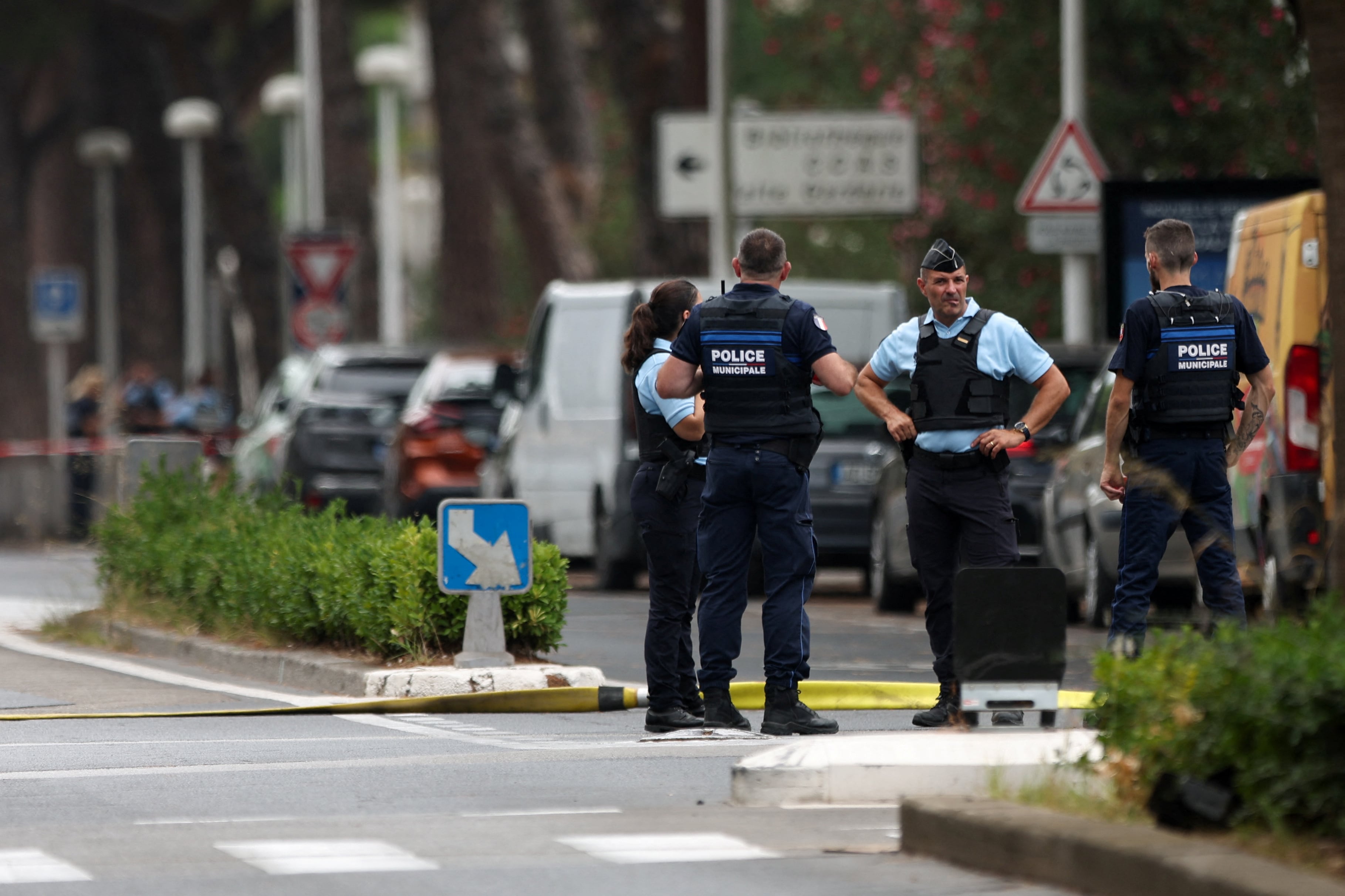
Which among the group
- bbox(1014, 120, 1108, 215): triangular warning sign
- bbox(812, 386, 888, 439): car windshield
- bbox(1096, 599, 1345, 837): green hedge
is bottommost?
bbox(1096, 599, 1345, 837): green hedge

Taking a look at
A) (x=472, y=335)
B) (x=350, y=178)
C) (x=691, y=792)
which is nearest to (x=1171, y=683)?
(x=691, y=792)

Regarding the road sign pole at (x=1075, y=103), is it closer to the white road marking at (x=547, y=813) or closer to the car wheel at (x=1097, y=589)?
the car wheel at (x=1097, y=589)

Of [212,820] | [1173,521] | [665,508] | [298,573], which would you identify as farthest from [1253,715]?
[298,573]

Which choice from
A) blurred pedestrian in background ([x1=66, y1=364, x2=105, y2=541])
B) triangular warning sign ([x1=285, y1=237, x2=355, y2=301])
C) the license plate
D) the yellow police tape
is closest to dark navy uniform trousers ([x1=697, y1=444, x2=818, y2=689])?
the yellow police tape

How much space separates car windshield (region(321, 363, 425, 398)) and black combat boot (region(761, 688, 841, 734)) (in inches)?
546

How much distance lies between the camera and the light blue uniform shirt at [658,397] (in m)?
10.5

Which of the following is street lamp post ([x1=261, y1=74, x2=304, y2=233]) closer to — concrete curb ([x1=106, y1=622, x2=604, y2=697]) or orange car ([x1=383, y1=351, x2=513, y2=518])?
orange car ([x1=383, y1=351, x2=513, y2=518])

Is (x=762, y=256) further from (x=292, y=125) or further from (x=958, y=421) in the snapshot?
(x=292, y=125)

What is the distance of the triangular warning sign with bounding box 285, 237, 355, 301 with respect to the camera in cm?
2802

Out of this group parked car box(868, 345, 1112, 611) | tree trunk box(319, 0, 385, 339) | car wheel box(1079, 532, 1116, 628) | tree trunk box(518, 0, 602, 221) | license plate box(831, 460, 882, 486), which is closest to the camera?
car wheel box(1079, 532, 1116, 628)

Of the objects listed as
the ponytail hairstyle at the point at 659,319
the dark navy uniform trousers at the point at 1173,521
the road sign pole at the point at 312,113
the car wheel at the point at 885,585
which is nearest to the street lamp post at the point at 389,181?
the road sign pole at the point at 312,113

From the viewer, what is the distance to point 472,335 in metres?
33.6

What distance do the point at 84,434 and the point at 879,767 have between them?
969 inches

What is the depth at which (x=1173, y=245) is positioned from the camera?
10773 millimetres
